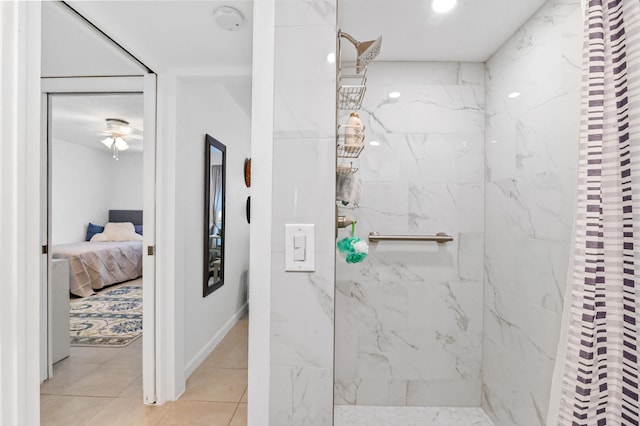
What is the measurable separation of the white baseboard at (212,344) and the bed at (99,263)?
222cm

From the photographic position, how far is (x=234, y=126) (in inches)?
120

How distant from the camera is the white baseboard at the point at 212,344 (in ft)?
7.25

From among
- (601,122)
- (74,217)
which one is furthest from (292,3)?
(74,217)

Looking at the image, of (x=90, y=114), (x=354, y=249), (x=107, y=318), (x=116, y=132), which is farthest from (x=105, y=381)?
(x=116, y=132)

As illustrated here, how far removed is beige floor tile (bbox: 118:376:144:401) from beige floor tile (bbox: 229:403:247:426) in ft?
1.98

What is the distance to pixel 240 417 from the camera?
5.76 ft

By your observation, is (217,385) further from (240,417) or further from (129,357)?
(129,357)

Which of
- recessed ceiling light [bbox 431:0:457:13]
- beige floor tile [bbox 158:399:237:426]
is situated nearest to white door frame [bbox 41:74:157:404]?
beige floor tile [bbox 158:399:237:426]

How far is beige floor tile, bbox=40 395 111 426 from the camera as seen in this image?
5.63 feet

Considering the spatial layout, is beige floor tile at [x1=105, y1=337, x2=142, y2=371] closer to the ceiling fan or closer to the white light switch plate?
the white light switch plate

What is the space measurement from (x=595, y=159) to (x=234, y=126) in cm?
278

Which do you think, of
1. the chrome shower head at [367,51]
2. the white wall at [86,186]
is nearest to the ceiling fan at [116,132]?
the white wall at [86,186]

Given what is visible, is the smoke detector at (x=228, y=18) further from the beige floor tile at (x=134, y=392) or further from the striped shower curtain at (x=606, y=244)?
the beige floor tile at (x=134, y=392)

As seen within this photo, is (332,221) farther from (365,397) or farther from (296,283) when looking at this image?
(365,397)
